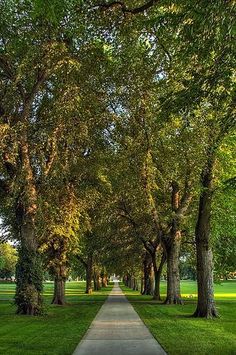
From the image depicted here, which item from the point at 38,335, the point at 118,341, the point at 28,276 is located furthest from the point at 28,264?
the point at 118,341

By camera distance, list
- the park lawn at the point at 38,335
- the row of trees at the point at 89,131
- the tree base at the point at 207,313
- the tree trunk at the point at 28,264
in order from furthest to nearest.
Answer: the tree trunk at the point at 28,264 < the tree base at the point at 207,313 < the row of trees at the point at 89,131 < the park lawn at the point at 38,335

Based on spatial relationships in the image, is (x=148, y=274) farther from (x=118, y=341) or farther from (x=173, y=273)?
(x=118, y=341)

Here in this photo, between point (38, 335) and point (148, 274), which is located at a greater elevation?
point (148, 274)

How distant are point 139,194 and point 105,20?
12507 mm

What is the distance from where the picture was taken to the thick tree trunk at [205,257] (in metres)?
21.0

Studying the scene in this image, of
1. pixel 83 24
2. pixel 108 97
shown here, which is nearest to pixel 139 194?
pixel 108 97

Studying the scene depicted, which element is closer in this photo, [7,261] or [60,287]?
[60,287]

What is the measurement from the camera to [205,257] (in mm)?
21406

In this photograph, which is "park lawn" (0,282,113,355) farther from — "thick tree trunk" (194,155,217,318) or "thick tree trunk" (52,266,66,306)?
"thick tree trunk" (52,266,66,306)

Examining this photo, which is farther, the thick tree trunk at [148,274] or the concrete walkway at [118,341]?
the thick tree trunk at [148,274]

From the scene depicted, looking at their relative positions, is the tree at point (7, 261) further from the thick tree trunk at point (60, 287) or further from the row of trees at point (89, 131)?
the row of trees at point (89, 131)

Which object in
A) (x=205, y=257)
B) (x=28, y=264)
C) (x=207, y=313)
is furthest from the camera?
(x=28, y=264)

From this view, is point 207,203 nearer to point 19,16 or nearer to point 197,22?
point 19,16

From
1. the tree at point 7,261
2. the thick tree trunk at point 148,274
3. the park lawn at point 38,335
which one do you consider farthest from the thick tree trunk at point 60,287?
the tree at point 7,261
